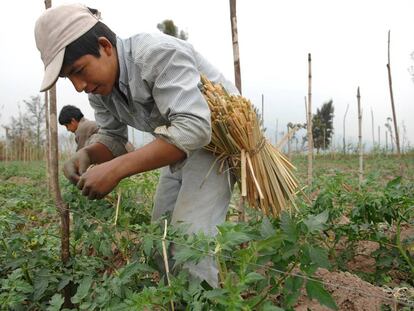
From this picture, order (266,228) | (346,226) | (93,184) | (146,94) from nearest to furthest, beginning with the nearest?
(266,228) → (93,184) → (146,94) → (346,226)

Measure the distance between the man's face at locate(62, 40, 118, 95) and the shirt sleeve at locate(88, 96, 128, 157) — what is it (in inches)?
21.3

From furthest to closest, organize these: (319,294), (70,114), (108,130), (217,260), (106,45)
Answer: (70,114), (108,130), (106,45), (217,260), (319,294)

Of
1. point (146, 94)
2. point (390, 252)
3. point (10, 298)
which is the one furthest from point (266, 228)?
point (390, 252)

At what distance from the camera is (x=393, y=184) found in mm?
2031

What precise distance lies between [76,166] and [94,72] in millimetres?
575

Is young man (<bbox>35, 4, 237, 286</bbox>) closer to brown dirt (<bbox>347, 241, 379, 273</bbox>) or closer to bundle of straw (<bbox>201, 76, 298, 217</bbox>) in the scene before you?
bundle of straw (<bbox>201, 76, 298, 217</bbox>)

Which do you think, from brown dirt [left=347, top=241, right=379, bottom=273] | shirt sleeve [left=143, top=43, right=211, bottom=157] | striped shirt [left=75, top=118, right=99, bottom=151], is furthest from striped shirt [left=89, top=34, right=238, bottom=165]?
striped shirt [left=75, top=118, right=99, bottom=151]

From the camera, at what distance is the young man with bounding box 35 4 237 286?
1.49 metres

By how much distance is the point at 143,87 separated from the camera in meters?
1.67

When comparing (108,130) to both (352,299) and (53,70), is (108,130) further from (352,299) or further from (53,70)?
(352,299)

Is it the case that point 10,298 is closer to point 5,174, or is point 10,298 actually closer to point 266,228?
point 266,228

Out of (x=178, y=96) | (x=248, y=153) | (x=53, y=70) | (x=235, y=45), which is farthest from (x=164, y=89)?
(x=235, y=45)

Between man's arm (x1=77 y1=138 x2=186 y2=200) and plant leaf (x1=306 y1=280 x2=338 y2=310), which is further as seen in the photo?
man's arm (x1=77 y1=138 x2=186 y2=200)

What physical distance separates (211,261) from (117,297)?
474 millimetres
